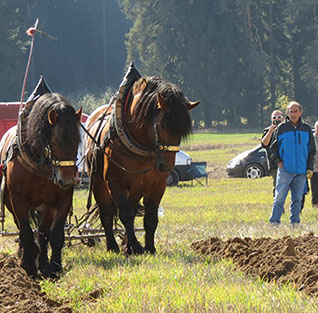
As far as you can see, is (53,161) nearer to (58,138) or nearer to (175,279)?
(58,138)

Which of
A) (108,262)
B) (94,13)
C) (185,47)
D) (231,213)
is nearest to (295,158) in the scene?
(231,213)

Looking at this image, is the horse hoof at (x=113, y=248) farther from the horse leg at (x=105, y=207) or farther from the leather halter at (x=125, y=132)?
the leather halter at (x=125, y=132)

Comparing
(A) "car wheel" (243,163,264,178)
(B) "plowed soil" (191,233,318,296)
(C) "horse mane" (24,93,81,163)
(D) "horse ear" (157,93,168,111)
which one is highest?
(D) "horse ear" (157,93,168,111)

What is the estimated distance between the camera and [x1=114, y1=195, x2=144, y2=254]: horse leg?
8688 millimetres

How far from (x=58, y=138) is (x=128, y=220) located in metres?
1.79

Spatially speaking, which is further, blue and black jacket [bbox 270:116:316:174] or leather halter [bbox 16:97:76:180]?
blue and black jacket [bbox 270:116:316:174]

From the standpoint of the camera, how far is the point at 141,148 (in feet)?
28.0

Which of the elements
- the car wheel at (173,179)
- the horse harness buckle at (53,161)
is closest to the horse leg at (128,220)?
the horse harness buckle at (53,161)

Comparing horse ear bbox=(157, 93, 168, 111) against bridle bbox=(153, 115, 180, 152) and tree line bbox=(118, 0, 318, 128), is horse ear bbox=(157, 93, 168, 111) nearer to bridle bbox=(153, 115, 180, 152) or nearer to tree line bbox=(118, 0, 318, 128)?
bridle bbox=(153, 115, 180, 152)

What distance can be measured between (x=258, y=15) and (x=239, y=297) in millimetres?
70692

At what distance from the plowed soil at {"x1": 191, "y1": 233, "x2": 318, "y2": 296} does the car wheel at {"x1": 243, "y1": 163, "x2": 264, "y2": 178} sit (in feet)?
60.3

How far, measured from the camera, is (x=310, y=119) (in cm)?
7331

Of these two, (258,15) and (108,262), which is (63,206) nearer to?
(108,262)

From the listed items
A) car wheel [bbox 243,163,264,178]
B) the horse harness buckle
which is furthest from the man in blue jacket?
car wheel [bbox 243,163,264,178]
